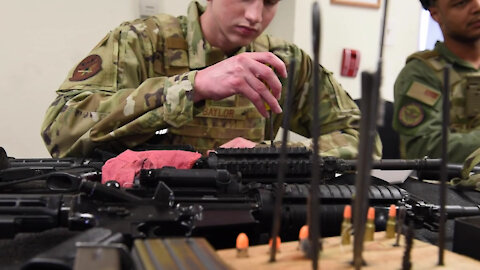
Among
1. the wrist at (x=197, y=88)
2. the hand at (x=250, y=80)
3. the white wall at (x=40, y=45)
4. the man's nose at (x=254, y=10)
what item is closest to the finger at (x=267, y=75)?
the hand at (x=250, y=80)

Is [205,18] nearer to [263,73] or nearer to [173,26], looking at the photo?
[173,26]

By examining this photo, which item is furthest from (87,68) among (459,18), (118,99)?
(459,18)

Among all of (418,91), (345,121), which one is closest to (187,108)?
(345,121)

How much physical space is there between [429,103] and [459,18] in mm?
Result: 267

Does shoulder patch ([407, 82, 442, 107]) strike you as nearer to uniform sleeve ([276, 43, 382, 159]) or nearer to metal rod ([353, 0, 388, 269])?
uniform sleeve ([276, 43, 382, 159])

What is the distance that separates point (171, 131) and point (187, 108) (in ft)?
0.86

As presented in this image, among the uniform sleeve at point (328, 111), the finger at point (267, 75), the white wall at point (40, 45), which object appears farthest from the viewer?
the white wall at point (40, 45)

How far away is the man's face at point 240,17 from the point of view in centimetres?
97

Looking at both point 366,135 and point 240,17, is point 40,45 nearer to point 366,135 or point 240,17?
point 240,17

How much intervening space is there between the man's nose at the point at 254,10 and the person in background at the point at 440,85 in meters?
0.60

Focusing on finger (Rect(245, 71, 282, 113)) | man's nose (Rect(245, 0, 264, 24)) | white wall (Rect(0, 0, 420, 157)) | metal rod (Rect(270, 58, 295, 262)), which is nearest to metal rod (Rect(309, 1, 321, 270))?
metal rod (Rect(270, 58, 295, 262))

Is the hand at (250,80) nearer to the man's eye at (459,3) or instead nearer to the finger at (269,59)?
the finger at (269,59)

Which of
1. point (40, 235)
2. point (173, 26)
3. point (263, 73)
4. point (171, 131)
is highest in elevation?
point (173, 26)

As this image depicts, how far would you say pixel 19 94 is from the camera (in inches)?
61.2
